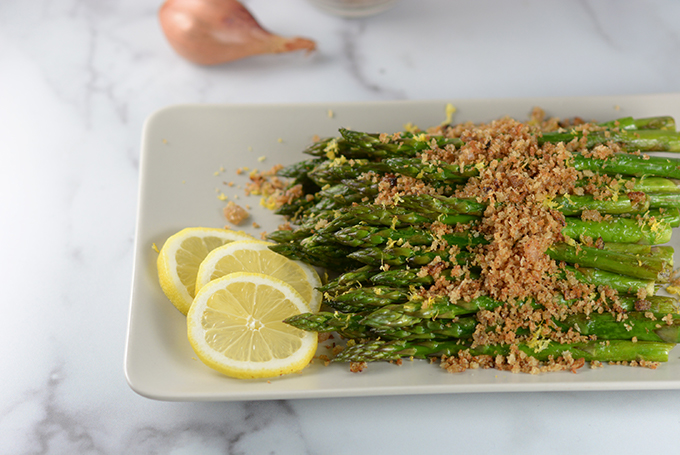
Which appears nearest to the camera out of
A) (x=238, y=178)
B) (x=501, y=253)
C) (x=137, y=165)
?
(x=501, y=253)

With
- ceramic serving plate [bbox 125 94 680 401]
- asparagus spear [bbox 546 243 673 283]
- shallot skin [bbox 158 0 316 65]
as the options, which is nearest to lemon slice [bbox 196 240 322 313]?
ceramic serving plate [bbox 125 94 680 401]

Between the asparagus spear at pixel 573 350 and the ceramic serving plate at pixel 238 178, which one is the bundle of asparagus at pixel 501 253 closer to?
the asparagus spear at pixel 573 350

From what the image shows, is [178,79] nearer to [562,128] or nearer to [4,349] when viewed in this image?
[4,349]

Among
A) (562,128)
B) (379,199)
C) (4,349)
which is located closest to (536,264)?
(379,199)

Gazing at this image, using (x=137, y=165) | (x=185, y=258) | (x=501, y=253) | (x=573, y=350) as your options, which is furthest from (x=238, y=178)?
(x=573, y=350)

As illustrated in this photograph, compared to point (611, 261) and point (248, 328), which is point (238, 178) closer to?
point (248, 328)

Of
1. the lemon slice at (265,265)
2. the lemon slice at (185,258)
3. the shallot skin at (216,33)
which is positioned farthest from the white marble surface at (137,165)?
the lemon slice at (265,265)

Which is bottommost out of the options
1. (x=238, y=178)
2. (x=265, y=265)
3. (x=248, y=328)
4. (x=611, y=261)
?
(x=248, y=328)
